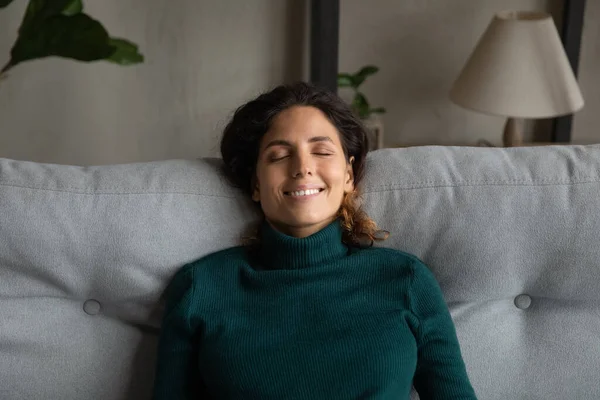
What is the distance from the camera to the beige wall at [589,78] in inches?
94.5

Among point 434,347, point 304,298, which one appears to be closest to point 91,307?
point 304,298

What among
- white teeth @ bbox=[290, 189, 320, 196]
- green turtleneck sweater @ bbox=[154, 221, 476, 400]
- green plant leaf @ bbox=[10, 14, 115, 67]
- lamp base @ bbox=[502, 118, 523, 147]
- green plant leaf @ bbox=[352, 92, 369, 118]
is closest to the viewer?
green turtleneck sweater @ bbox=[154, 221, 476, 400]

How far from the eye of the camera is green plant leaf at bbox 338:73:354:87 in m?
2.32

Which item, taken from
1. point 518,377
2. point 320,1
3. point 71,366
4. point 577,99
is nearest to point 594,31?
point 577,99

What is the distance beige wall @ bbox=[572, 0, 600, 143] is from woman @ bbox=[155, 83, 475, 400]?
1.41m

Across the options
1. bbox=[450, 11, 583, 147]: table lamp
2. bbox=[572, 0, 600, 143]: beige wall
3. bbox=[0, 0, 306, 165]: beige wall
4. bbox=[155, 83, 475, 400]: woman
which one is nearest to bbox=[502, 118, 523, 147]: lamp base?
bbox=[450, 11, 583, 147]: table lamp

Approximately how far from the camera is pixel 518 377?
1328 millimetres

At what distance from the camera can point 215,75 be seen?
2445 mm

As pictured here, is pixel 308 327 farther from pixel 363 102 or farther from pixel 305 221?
pixel 363 102

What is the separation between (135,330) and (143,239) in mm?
183

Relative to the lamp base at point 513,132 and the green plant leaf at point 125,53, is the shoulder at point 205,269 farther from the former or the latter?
the lamp base at point 513,132

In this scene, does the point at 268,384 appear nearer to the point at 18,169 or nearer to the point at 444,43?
the point at 18,169

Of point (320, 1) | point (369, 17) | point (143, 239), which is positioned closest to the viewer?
point (143, 239)

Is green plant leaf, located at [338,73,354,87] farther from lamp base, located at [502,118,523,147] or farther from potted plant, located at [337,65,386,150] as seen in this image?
lamp base, located at [502,118,523,147]
